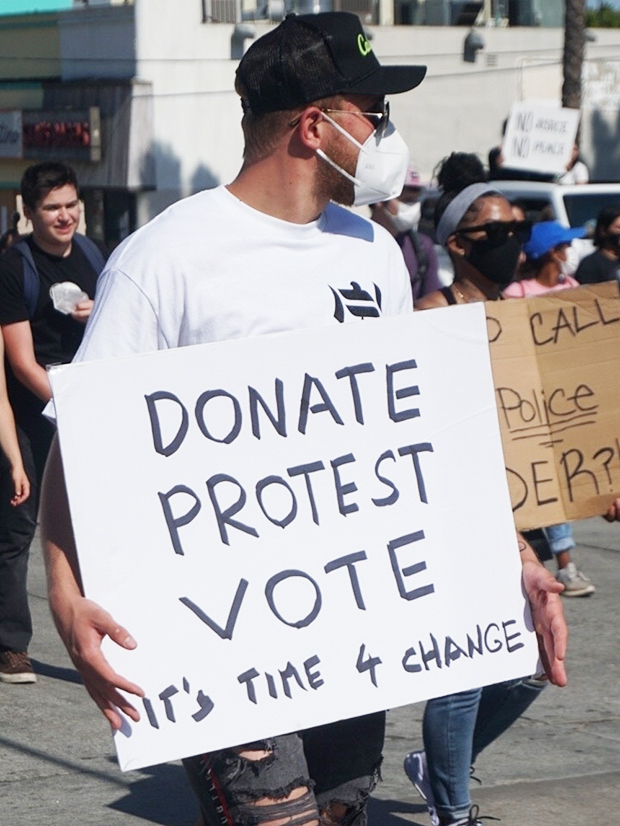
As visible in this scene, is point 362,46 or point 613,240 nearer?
point 362,46

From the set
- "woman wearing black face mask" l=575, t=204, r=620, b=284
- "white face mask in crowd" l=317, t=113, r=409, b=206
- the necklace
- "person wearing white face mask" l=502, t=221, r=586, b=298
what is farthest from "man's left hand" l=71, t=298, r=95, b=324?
"woman wearing black face mask" l=575, t=204, r=620, b=284

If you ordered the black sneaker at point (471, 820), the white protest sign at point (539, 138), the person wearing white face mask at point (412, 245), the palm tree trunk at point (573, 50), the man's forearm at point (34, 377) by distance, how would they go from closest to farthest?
the black sneaker at point (471, 820)
the man's forearm at point (34, 377)
the person wearing white face mask at point (412, 245)
the white protest sign at point (539, 138)
the palm tree trunk at point (573, 50)

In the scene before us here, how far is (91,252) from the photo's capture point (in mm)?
6055

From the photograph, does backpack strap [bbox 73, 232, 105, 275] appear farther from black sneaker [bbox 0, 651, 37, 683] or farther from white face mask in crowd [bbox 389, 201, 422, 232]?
white face mask in crowd [bbox 389, 201, 422, 232]

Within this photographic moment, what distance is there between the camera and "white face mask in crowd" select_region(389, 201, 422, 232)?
912 cm

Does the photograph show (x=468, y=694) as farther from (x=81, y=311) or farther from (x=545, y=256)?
(x=545, y=256)

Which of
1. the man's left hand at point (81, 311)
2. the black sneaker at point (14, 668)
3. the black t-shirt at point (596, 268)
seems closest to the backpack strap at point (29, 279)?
the man's left hand at point (81, 311)

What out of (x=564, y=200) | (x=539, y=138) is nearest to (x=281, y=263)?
(x=564, y=200)

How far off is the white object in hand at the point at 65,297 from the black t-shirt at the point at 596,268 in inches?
172

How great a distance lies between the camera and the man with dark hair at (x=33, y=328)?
5.74 metres

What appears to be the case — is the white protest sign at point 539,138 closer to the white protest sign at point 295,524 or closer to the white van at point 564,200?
the white van at point 564,200

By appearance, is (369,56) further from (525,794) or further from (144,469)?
(525,794)

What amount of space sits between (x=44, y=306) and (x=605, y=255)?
461cm

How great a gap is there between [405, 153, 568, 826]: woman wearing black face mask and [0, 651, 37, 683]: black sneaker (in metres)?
1.99
